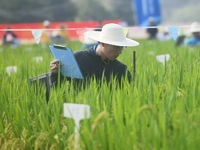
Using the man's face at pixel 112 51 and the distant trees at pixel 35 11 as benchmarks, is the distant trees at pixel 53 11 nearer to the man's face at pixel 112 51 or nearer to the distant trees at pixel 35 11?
the distant trees at pixel 35 11

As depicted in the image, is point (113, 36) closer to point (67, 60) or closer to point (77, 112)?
point (67, 60)

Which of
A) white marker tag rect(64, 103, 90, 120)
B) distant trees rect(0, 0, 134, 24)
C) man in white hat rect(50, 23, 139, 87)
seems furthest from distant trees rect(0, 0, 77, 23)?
white marker tag rect(64, 103, 90, 120)

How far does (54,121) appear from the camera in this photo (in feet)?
7.70

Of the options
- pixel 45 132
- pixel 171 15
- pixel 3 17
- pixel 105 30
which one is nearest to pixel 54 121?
pixel 45 132

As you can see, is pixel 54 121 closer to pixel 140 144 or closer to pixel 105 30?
pixel 140 144

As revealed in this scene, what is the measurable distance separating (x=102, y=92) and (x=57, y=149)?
471 millimetres

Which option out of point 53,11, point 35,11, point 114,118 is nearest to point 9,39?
point 114,118

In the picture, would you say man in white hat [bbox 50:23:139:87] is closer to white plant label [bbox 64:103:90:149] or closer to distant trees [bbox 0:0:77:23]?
white plant label [bbox 64:103:90:149]

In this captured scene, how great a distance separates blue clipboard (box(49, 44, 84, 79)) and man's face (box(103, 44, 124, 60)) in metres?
0.28

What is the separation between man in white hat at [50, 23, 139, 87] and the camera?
3.18m

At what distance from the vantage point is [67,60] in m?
3.08

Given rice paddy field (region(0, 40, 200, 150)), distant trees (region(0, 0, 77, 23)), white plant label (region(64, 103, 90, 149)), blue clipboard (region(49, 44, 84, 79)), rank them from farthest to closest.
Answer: distant trees (region(0, 0, 77, 23))
blue clipboard (region(49, 44, 84, 79))
white plant label (region(64, 103, 90, 149))
rice paddy field (region(0, 40, 200, 150))

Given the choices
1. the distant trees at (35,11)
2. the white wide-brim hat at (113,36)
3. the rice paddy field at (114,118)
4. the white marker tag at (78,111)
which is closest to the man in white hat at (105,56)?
the white wide-brim hat at (113,36)

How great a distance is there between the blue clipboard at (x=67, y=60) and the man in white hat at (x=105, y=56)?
82mm
